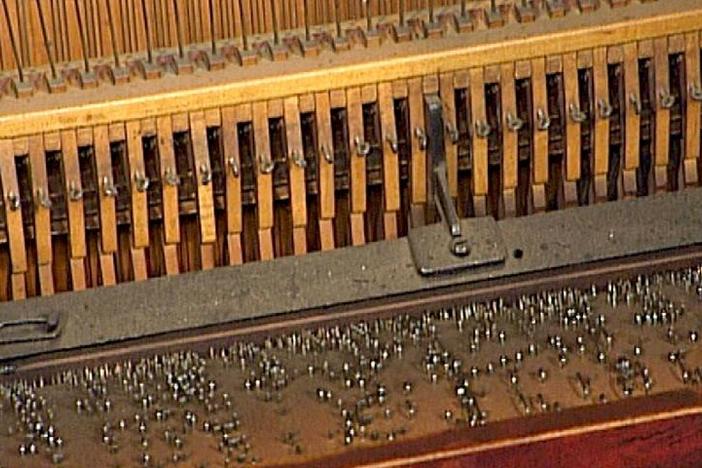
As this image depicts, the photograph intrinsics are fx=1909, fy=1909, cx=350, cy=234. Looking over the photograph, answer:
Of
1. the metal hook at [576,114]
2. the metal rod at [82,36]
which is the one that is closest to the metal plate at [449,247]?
the metal hook at [576,114]

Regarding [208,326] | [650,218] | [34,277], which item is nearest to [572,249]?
[650,218]

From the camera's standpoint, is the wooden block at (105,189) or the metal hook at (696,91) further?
the metal hook at (696,91)

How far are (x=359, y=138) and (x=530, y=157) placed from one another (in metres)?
0.30

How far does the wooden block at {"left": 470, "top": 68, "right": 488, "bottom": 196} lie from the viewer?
9.70ft

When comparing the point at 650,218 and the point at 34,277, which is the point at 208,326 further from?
the point at 650,218

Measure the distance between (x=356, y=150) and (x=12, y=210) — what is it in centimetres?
53

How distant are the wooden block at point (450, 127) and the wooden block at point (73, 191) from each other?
57 cm

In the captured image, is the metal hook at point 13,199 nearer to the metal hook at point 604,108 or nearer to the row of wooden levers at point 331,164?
the row of wooden levers at point 331,164

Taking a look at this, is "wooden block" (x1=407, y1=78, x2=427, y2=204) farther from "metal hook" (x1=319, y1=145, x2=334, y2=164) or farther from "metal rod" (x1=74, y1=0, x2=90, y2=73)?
"metal rod" (x1=74, y1=0, x2=90, y2=73)

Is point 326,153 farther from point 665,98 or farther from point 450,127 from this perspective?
point 665,98

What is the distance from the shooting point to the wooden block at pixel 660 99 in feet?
9.84

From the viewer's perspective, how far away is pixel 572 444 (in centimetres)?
242

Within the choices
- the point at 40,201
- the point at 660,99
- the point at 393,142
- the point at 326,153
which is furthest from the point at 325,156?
the point at 660,99

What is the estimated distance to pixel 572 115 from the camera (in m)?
3.00
